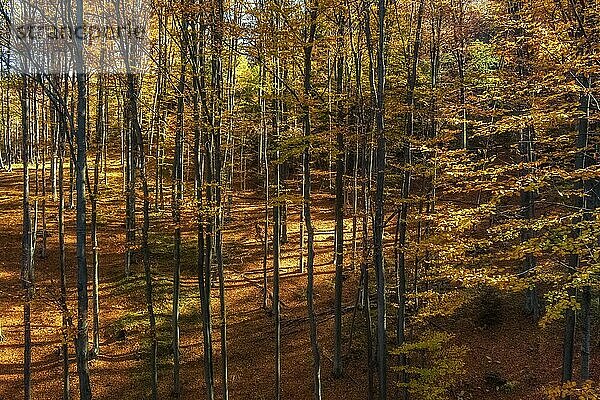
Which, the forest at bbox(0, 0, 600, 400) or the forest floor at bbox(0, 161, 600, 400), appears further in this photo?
the forest floor at bbox(0, 161, 600, 400)

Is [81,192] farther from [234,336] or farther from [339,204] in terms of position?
[234,336]

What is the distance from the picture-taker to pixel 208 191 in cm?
1098

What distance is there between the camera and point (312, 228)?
37.0 ft

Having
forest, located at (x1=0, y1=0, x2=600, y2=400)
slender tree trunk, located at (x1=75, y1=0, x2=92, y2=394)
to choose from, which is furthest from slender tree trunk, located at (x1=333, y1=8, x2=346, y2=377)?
slender tree trunk, located at (x1=75, y1=0, x2=92, y2=394)

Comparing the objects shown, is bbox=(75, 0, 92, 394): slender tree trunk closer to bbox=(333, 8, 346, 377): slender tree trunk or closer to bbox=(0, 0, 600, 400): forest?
bbox=(0, 0, 600, 400): forest

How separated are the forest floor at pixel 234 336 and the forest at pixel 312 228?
7cm

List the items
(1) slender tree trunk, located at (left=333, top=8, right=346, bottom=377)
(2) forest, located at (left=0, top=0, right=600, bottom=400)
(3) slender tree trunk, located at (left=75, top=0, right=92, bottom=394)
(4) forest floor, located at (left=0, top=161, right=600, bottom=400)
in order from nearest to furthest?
(3) slender tree trunk, located at (left=75, top=0, right=92, bottom=394) → (2) forest, located at (left=0, top=0, right=600, bottom=400) → (1) slender tree trunk, located at (left=333, top=8, right=346, bottom=377) → (4) forest floor, located at (left=0, top=161, right=600, bottom=400)

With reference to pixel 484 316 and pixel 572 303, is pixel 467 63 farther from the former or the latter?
pixel 572 303

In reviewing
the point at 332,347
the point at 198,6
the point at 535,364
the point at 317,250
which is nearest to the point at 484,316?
the point at 535,364

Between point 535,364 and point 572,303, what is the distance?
8.04 metres

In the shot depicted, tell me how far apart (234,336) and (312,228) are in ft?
20.0

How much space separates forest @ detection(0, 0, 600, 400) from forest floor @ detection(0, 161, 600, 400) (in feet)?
0.24

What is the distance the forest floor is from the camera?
501 inches

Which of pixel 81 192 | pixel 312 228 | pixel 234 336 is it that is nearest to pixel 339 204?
pixel 312 228
